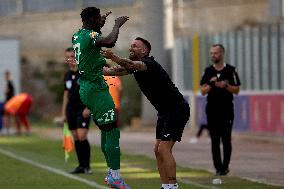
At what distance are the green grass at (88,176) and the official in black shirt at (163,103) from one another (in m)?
1.99

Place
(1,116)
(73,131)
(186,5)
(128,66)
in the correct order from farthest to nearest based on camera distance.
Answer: (186,5), (1,116), (73,131), (128,66)

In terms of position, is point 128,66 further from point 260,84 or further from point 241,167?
point 260,84

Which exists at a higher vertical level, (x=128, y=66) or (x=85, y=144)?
(x=128, y=66)

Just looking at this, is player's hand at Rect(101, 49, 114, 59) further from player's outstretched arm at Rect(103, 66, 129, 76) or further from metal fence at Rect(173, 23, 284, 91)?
metal fence at Rect(173, 23, 284, 91)

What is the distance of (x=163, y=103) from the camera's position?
16.2 metres

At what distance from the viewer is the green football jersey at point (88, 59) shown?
53.6 feet

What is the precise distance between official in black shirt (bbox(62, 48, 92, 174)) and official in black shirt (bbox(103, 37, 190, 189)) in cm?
506

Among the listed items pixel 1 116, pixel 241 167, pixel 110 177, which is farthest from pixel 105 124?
pixel 1 116

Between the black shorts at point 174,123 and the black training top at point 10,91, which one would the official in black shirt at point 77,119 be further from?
the black training top at point 10,91

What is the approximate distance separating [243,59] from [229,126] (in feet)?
47.8

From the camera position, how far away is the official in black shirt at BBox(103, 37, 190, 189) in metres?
16.0

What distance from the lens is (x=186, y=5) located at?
56031 millimetres

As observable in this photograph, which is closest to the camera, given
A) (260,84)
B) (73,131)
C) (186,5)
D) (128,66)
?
(128,66)

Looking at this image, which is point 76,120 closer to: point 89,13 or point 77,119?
point 77,119
